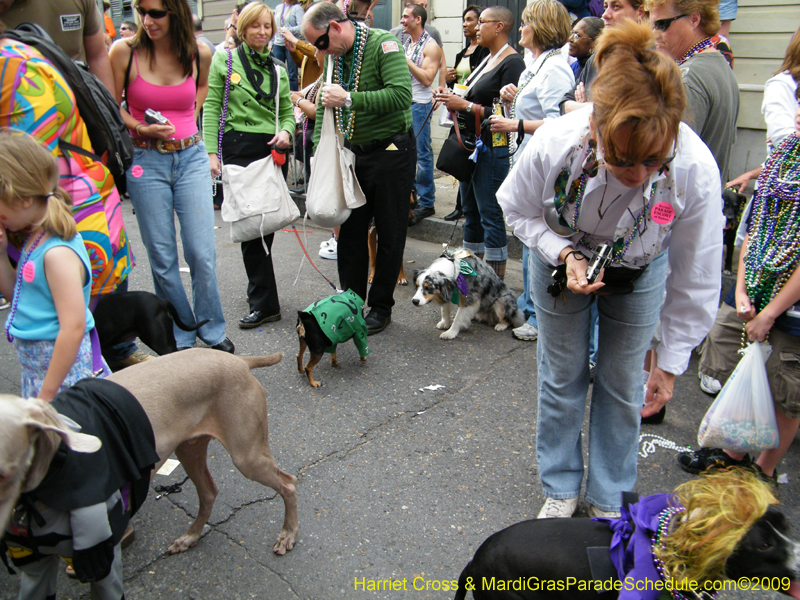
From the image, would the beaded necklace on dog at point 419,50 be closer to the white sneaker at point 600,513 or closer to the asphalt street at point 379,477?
the asphalt street at point 379,477

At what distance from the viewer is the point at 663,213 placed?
1882 millimetres

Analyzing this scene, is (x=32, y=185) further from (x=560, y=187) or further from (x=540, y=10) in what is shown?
(x=540, y=10)

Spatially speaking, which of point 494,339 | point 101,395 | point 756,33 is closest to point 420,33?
point 756,33

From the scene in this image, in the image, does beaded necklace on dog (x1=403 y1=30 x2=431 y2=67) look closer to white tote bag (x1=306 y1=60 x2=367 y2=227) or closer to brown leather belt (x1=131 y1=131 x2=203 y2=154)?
white tote bag (x1=306 y1=60 x2=367 y2=227)

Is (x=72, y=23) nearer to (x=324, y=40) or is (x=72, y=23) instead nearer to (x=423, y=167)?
(x=324, y=40)

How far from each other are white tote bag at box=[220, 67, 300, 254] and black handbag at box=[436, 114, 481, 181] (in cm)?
Answer: 130

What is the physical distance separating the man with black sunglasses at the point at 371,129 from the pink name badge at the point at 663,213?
2.38 meters

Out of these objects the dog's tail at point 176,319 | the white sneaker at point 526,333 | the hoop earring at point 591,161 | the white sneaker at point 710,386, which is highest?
the hoop earring at point 591,161

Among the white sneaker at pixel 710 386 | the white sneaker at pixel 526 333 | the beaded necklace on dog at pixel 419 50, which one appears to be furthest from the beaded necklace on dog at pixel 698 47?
the beaded necklace on dog at pixel 419 50

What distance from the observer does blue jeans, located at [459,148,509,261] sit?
14.7 ft

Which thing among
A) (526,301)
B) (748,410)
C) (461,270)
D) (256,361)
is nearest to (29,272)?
(256,361)

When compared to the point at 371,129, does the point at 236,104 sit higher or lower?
higher

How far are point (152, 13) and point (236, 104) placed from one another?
0.99 metres

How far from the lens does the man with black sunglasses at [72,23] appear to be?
2955 millimetres
